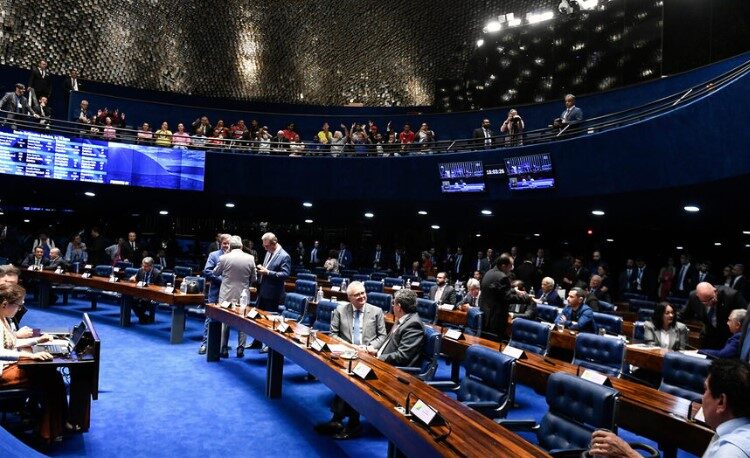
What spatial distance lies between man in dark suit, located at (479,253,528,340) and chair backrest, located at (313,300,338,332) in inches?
64.1

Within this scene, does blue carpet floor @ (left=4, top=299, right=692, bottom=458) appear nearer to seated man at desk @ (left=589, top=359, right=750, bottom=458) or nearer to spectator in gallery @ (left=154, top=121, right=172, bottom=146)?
seated man at desk @ (left=589, top=359, right=750, bottom=458)

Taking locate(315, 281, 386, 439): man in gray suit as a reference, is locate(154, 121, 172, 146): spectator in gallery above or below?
above

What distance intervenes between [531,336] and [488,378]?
187cm

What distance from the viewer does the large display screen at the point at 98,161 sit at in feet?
39.0

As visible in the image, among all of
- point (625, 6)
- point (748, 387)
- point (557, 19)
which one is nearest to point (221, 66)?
point (557, 19)

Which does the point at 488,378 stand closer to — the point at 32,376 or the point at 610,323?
the point at 32,376

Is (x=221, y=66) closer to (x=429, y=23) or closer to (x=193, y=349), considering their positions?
(x=429, y=23)

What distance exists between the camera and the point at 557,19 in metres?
17.7

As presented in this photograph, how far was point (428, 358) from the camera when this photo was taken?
4.48 metres

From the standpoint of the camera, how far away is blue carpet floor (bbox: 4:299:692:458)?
4.09m

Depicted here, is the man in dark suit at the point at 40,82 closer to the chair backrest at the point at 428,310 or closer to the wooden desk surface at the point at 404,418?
the chair backrest at the point at 428,310

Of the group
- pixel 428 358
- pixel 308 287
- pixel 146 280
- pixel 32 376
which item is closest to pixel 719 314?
pixel 428 358

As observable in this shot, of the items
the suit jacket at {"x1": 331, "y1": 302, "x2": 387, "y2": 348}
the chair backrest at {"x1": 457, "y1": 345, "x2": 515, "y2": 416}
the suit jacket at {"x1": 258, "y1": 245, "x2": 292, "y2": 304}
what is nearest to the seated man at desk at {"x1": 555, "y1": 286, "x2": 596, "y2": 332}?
the suit jacket at {"x1": 331, "y1": 302, "x2": 387, "y2": 348}

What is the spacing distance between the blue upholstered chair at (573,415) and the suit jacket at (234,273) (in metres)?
4.63
